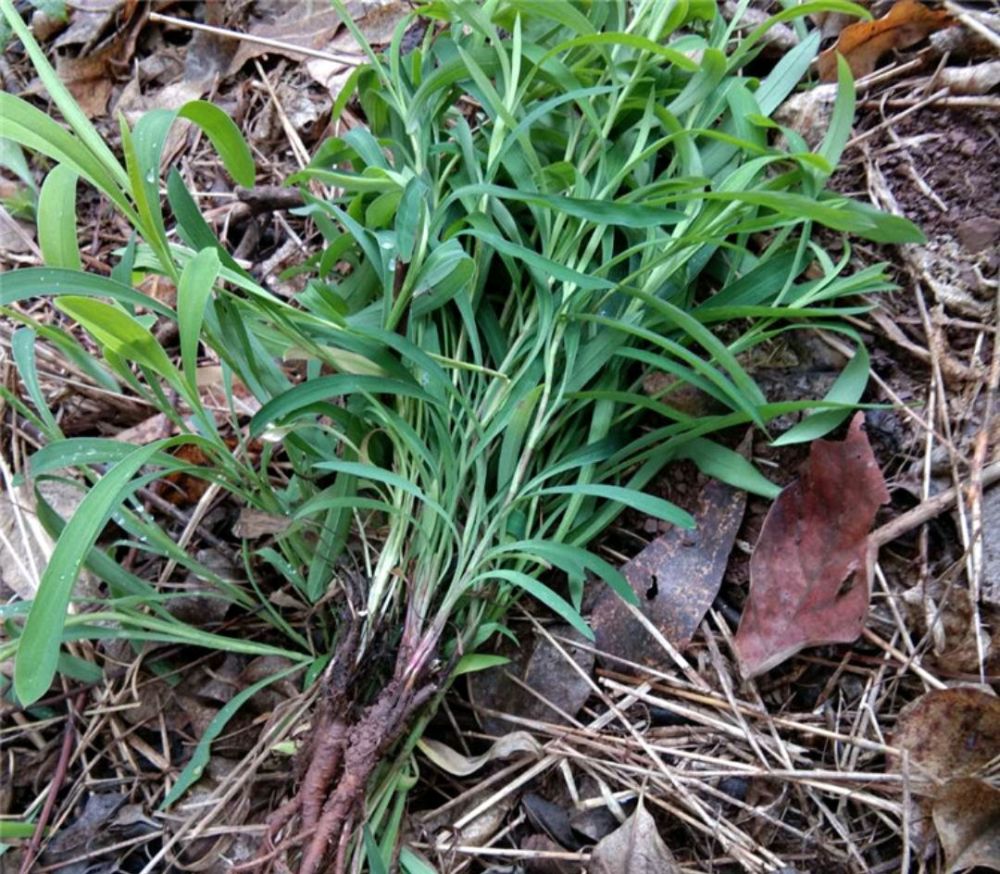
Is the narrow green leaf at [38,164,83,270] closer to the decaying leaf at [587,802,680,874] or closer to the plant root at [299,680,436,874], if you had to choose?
the plant root at [299,680,436,874]

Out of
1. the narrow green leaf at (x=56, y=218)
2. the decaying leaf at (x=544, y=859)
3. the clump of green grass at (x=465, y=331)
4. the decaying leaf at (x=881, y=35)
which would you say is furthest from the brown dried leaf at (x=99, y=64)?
the decaying leaf at (x=544, y=859)

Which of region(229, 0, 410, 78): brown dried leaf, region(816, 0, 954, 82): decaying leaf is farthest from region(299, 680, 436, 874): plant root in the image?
region(229, 0, 410, 78): brown dried leaf

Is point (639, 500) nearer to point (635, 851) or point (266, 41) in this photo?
point (635, 851)

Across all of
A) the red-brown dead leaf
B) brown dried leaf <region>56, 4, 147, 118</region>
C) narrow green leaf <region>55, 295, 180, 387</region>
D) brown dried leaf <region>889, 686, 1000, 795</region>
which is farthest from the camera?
brown dried leaf <region>56, 4, 147, 118</region>

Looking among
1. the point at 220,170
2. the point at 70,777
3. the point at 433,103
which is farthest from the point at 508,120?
the point at 70,777

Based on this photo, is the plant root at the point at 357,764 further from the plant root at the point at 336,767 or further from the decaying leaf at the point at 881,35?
the decaying leaf at the point at 881,35

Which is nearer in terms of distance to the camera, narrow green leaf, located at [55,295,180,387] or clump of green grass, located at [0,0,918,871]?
narrow green leaf, located at [55,295,180,387]

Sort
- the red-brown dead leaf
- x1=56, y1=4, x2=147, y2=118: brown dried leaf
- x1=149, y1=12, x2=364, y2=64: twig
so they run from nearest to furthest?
the red-brown dead leaf < x1=149, y1=12, x2=364, y2=64: twig < x1=56, y1=4, x2=147, y2=118: brown dried leaf
